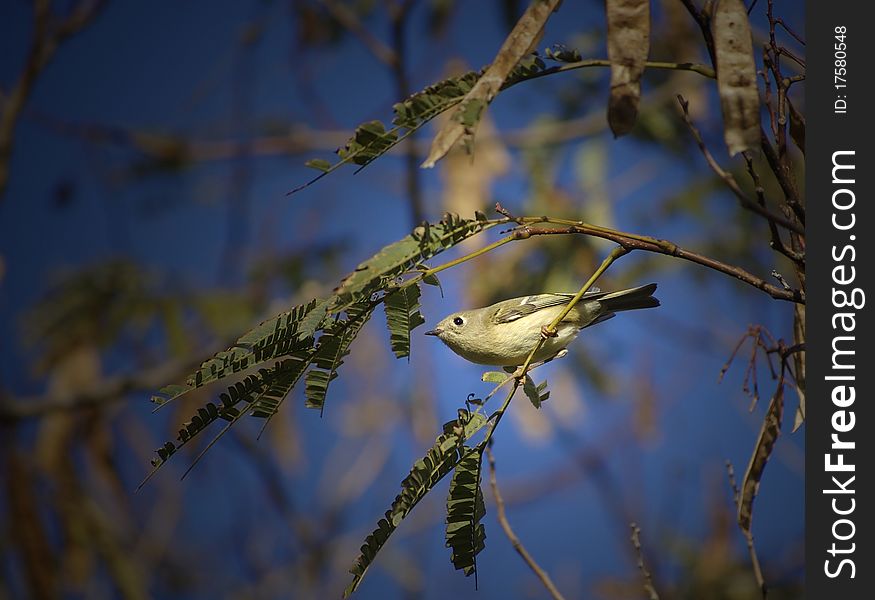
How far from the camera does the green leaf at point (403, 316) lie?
1.01 metres

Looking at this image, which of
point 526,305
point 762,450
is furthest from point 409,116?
point 762,450

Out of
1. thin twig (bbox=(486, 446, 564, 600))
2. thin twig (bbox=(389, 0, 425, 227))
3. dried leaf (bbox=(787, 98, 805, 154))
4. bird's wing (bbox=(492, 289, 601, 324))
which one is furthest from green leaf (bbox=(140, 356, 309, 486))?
thin twig (bbox=(389, 0, 425, 227))

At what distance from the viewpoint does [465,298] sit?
3660 millimetres

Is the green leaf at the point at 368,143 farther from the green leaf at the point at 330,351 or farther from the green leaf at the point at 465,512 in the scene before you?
the green leaf at the point at 465,512

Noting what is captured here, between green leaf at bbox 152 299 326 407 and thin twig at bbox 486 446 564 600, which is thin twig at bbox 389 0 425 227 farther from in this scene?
green leaf at bbox 152 299 326 407

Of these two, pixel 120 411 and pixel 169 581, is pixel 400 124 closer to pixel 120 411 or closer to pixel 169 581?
pixel 120 411

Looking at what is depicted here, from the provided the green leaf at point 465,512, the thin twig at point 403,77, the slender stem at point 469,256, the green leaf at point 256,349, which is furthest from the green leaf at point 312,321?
the thin twig at point 403,77

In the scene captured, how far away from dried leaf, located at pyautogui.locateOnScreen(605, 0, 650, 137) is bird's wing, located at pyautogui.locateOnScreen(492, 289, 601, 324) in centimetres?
59

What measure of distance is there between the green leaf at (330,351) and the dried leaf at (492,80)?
0.72 feet

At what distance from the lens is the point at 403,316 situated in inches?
40.3

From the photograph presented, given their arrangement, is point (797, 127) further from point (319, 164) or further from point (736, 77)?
point (319, 164)

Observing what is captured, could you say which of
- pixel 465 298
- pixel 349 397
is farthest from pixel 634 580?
pixel 349 397

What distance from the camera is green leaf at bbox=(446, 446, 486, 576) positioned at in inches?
38.0

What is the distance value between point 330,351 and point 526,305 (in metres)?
0.62
